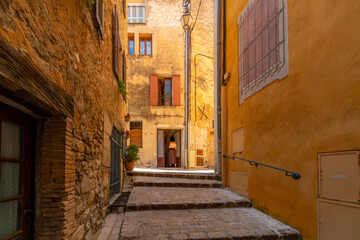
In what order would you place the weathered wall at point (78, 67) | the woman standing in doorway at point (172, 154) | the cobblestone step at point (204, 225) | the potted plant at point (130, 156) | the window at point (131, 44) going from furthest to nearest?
1. the woman standing in doorway at point (172, 154)
2. the window at point (131, 44)
3. the potted plant at point (130, 156)
4. the cobblestone step at point (204, 225)
5. the weathered wall at point (78, 67)

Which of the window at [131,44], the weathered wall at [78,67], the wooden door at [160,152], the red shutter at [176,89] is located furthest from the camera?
the window at [131,44]

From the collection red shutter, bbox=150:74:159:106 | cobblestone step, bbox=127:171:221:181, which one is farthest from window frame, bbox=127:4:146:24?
cobblestone step, bbox=127:171:221:181

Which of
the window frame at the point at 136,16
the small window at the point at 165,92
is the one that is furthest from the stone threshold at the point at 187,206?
the window frame at the point at 136,16

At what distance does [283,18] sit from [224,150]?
11.4ft

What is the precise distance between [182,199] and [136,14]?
1151 cm

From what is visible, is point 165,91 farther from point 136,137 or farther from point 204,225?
point 204,225

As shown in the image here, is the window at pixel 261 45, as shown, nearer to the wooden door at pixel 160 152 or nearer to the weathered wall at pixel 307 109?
the weathered wall at pixel 307 109

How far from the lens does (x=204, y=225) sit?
359 cm

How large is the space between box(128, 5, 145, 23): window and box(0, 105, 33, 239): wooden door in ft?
40.6

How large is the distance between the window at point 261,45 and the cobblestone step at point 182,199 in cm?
217

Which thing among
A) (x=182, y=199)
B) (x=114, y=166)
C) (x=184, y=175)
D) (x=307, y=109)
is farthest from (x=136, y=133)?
(x=307, y=109)

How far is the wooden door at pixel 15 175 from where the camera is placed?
169 centimetres

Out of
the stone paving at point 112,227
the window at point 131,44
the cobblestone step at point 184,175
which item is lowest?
the stone paving at point 112,227

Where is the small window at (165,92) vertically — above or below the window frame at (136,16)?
below
